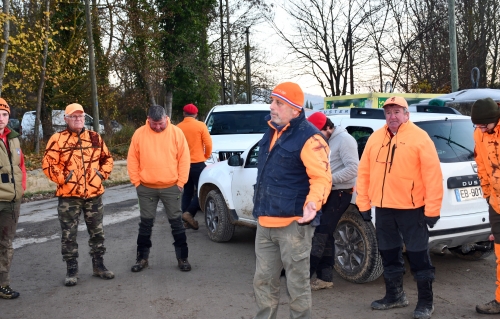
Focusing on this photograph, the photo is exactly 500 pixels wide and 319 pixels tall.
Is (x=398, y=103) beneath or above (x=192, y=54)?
beneath

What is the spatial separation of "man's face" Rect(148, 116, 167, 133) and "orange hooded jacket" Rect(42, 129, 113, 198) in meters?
0.65

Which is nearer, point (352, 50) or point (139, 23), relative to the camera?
point (139, 23)

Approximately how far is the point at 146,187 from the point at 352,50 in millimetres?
25038

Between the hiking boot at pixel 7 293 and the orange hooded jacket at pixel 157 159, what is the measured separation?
1656mm

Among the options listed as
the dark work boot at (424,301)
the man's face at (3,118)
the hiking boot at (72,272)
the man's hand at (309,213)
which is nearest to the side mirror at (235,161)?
the hiking boot at (72,272)

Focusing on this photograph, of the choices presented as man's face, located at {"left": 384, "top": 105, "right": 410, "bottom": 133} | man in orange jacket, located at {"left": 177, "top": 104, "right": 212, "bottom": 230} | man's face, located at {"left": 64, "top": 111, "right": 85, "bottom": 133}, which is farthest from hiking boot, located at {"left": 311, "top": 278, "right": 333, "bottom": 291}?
man in orange jacket, located at {"left": 177, "top": 104, "right": 212, "bottom": 230}

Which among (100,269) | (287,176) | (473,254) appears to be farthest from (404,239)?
(100,269)

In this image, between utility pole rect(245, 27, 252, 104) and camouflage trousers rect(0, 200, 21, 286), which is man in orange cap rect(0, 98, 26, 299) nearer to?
camouflage trousers rect(0, 200, 21, 286)

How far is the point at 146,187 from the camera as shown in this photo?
6.44 meters

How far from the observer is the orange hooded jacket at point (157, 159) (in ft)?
20.8

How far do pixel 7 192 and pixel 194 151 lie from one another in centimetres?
349

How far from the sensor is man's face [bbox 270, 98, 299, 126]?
4.09 meters

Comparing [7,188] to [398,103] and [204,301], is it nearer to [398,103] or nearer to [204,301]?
[204,301]

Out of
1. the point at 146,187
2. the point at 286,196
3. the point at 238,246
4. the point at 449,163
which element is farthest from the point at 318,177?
the point at 238,246
